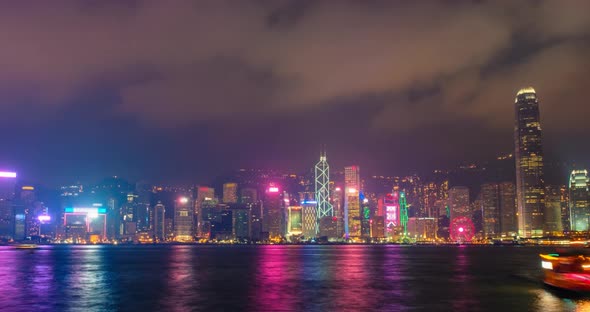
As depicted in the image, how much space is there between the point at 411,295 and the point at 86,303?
31044mm

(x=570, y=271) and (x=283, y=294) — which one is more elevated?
(x=570, y=271)

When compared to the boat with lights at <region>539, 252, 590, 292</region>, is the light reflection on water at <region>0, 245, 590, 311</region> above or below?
below

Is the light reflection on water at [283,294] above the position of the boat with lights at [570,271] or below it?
below

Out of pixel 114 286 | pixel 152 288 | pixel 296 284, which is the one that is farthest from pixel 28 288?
pixel 296 284

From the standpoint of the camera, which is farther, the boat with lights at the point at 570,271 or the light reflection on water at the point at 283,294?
the boat with lights at the point at 570,271

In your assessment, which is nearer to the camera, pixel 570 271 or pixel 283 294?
pixel 570 271

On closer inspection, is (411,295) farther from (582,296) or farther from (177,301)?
(177,301)

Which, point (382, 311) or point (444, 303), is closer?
point (382, 311)

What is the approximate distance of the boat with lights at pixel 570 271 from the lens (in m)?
57.5

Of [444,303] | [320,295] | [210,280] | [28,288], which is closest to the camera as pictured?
[444,303]

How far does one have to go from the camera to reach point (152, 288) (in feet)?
225

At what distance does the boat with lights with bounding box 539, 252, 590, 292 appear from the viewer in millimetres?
57500

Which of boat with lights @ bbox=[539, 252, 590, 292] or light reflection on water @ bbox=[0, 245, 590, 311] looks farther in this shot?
boat with lights @ bbox=[539, 252, 590, 292]

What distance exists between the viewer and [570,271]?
59062 millimetres
